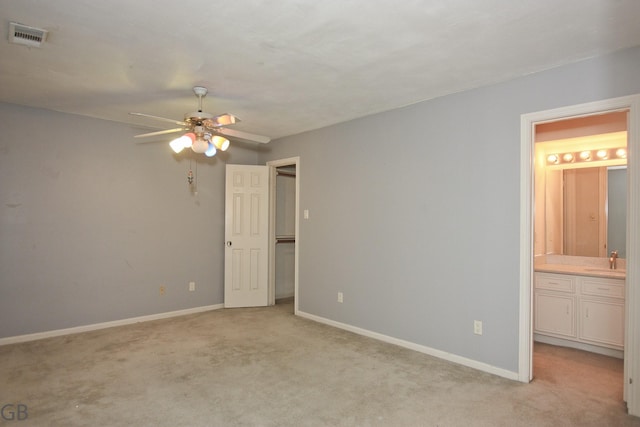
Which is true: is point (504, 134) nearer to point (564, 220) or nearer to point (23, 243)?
point (564, 220)

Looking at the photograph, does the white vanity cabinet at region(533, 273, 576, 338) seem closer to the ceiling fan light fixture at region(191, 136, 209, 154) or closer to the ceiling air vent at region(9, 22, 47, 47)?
the ceiling fan light fixture at region(191, 136, 209, 154)

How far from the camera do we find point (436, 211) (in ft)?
11.9

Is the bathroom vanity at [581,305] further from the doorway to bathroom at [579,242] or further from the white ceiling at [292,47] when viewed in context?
the white ceiling at [292,47]

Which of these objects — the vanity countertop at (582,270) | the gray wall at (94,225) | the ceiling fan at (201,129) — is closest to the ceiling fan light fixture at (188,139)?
the ceiling fan at (201,129)

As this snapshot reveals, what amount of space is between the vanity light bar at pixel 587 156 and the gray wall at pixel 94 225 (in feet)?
14.8

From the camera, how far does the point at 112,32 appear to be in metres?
2.40

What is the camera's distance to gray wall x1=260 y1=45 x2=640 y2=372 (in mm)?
3076

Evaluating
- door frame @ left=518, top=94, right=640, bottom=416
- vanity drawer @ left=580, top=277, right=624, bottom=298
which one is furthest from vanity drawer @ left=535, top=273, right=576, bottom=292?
door frame @ left=518, top=94, right=640, bottom=416

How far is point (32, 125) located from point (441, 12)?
4284 mm

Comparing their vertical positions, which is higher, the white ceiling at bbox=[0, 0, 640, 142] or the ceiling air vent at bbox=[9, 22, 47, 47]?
the white ceiling at bbox=[0, 0, 640, 142]

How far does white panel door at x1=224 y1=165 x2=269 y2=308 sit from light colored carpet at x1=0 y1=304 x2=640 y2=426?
4.59 ft

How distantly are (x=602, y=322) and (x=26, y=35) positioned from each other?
5.35 metres

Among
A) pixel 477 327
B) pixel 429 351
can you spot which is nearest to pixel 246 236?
pixel 429 351

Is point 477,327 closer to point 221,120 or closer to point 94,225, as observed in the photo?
point 221,120
